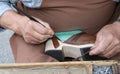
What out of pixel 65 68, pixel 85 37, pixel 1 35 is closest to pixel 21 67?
pixel 65 68

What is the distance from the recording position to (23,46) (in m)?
1.46

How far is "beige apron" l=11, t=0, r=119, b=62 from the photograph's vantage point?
1.43m

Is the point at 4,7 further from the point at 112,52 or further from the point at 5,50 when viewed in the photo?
the point at 5,50

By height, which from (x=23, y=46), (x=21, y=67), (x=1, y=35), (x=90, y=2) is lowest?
(x=1, y=35)

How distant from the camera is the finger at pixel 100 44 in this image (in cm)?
132

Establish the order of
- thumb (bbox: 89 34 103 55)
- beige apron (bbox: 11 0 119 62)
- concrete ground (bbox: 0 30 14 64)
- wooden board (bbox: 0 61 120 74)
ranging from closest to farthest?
wooden board (bbox: 0 61 120 74), thumb (bbox: 89 34 103 55), beige apron (bbox: 11 0 119 62), concrete ground (bbox: 0 30 14 64)

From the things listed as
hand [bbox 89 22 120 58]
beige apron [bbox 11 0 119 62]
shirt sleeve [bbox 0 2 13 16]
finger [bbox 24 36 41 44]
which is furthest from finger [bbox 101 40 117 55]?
shirt sleeve [bbox 0 2 13 16]

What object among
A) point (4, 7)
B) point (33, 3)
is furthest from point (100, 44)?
point (4, 7)

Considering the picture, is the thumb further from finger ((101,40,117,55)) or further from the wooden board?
the wooden board

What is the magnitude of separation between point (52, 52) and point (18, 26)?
0.19 metres

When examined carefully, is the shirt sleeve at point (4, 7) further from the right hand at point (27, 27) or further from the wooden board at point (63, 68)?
the wooden board at point (63, 68)

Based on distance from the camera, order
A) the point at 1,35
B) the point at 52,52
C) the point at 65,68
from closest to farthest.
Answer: the point at 65,68 < the point at 52,52 < the point at 1,35

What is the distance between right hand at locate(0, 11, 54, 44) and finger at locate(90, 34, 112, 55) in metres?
0.18

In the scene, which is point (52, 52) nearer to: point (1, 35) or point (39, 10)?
point (39, 10)
